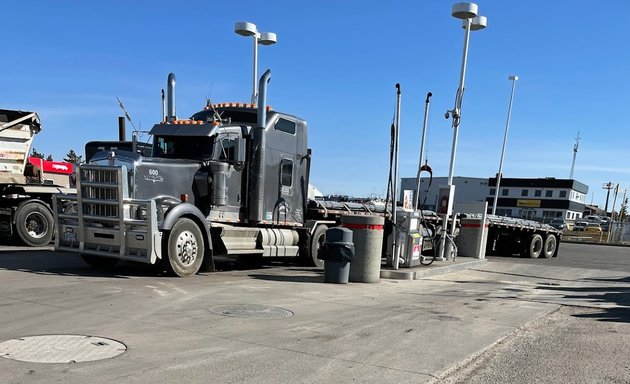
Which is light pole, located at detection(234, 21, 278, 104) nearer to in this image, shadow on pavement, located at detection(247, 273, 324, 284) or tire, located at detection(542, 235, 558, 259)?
A: shadow on pavement, located at detection(247, 273, 324, 284)

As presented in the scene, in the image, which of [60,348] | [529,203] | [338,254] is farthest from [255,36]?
[529,203]

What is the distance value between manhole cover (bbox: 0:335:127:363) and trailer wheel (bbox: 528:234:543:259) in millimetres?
20541

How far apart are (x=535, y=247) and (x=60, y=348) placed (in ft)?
70.8

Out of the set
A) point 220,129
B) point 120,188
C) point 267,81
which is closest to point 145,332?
point 120,188

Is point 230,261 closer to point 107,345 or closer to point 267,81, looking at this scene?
point 267,81

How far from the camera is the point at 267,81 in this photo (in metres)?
11.2

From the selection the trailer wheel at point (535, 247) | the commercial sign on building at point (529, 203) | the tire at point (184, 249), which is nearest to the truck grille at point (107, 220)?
the tire at point (184, 249)

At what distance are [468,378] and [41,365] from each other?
382 cm

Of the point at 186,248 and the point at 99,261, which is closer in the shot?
the point at 186,248

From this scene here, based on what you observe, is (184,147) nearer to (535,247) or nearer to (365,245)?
(365,245)

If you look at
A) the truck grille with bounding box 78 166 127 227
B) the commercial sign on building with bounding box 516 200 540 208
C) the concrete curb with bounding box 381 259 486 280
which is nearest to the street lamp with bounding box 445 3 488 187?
the concrete curb with bounding box 381 259 486 280

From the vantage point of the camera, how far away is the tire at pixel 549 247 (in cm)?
2319

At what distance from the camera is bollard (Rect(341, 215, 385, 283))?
1091 centimetres

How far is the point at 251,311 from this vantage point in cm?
726
